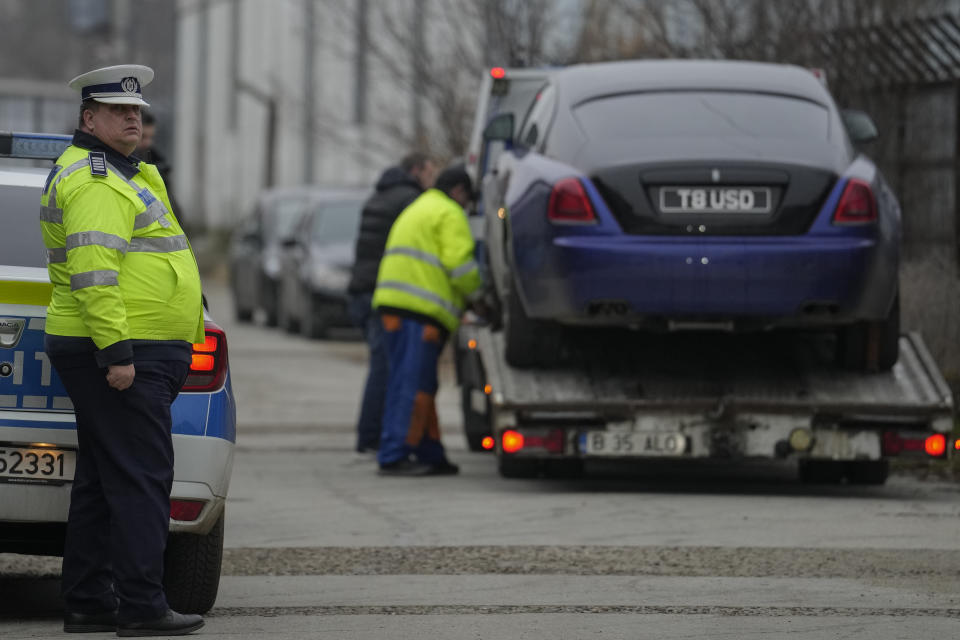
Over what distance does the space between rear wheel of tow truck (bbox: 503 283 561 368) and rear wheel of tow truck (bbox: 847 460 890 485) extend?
178 centimetres

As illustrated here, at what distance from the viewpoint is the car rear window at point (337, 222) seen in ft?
75.0

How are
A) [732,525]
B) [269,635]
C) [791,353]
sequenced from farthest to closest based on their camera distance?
[791,353] < [732,525] < [269,635]

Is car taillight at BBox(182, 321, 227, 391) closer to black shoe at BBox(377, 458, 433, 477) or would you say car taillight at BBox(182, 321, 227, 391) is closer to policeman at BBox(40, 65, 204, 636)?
policeman at BBox(40, 65, 204, 636)

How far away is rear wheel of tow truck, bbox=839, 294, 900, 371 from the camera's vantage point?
10.1 m

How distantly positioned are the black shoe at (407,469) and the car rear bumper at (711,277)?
214 cm

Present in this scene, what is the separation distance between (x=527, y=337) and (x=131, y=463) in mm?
4177

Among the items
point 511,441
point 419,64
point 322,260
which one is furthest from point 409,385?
point 322,260

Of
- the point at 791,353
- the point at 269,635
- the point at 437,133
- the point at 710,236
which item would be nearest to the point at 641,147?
the point at 710,236

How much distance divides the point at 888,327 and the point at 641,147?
59.4 inches

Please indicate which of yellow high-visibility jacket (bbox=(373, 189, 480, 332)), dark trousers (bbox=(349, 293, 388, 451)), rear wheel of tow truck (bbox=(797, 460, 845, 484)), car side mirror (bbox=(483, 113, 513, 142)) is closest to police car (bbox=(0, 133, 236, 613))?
car side mirror (bbox=(483, 113, 513, 142))

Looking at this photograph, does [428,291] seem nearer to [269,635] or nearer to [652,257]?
[652,257]

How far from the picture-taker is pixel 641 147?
388 inches

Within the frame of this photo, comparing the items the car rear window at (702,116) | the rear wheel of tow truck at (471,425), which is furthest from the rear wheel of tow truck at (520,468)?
the car rear window at (702,116)

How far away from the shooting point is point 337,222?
76.0 feet
